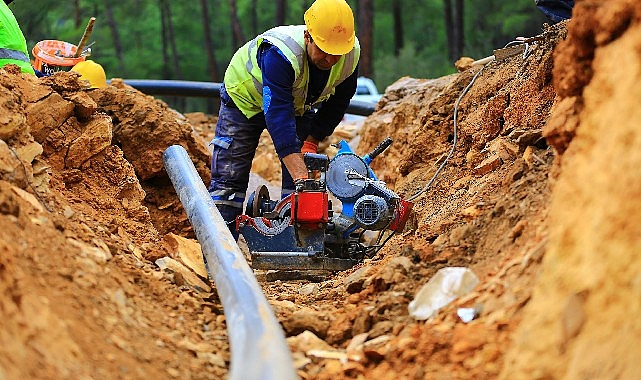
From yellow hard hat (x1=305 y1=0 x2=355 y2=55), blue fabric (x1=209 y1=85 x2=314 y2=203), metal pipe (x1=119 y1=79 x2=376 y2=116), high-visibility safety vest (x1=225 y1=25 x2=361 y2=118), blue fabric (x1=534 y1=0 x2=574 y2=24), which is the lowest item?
metal pipe (x1=119 y1=79 x2=376 y2=116)

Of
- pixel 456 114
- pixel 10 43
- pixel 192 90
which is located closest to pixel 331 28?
pixel 456 114

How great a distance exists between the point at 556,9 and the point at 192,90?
557cm

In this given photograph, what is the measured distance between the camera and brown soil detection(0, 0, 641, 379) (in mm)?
2479

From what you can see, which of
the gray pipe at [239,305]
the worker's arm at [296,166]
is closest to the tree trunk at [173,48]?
the worker's arm at [296,166]

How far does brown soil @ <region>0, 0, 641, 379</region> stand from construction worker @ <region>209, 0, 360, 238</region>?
962 mm

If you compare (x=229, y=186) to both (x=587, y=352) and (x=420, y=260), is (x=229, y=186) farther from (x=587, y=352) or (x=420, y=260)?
(x=587, y=352)

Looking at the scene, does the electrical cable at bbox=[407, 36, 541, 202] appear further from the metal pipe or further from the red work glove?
the metal pipe

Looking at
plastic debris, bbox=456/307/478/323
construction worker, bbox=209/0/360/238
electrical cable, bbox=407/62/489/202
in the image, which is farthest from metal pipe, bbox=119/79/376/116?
plastic debris, bbox=456/307/478/323

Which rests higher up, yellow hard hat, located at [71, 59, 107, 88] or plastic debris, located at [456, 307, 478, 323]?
plastic debris, located at [456, 307, 478, 323]

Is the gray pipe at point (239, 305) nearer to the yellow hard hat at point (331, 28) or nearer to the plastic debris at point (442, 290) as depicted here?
the plastic debris at point (442, 290)

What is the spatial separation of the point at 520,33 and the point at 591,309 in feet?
84.0

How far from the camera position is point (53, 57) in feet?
27.9

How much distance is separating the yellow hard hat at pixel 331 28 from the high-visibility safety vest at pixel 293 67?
0.51 ft

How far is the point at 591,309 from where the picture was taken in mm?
2422
